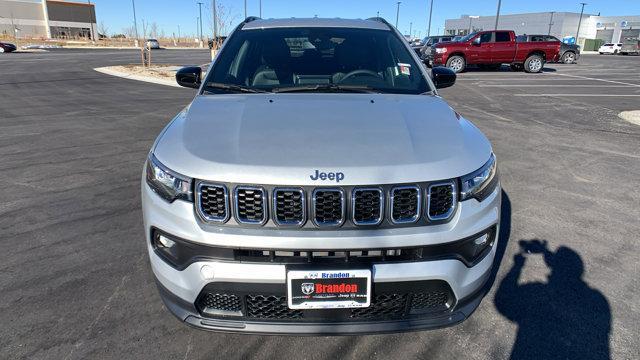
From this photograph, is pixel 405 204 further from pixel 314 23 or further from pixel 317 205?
pixel 314 23

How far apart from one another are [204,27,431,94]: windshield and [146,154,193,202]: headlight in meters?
1.12

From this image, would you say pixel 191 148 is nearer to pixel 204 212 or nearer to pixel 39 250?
pixel 204 212

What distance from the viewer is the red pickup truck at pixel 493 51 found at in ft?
67.8

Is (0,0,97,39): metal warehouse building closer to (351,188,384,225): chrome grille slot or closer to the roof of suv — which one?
the roof of suv

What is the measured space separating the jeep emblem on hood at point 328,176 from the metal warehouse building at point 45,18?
9431cm

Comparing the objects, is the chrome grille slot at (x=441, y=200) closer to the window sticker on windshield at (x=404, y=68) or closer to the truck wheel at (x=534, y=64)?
the window sticker on windshield at (x=404, y=68)

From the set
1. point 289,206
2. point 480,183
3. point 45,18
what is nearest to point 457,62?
point 480,183

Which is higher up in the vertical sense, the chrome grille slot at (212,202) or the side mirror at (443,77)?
the side mirror at (443,77)

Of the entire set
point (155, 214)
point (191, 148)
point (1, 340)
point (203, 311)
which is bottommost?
point (1, 340)

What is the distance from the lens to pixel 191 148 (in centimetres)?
219

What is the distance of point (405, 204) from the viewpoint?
202 centimetres

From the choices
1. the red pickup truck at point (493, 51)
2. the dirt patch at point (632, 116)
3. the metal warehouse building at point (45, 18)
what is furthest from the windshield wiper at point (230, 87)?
the metal warehouse building at point (45, 18)

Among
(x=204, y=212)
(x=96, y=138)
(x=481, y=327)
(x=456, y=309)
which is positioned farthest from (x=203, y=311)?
(x=96, y=138)

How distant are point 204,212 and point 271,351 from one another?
3.05 ft
